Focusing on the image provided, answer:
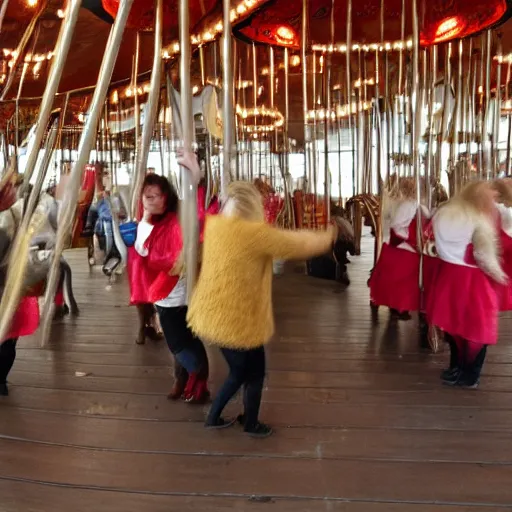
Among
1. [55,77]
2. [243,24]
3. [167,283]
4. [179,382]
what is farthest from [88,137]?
[243,24]

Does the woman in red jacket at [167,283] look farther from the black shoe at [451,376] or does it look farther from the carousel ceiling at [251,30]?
the black shoe at [451,376]

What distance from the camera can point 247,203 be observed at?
178cm

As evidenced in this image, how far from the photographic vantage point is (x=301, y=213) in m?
4.28

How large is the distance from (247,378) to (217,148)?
955 millimetres

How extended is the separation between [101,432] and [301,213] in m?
2.53

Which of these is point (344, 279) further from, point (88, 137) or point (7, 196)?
point (88, 137)

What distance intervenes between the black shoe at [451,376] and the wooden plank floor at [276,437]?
72 mm

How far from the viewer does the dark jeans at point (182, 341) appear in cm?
246

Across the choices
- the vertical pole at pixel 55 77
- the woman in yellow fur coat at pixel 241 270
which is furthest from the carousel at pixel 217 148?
the woman in yellow fur coat at pixel 241 270

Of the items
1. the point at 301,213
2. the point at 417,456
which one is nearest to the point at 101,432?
the point at 417,456

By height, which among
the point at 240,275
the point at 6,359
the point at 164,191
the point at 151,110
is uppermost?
the point at 151,110

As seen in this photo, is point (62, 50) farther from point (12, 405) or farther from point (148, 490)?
point (12, 405)

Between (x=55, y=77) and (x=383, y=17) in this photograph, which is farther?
(x=383, y=17)

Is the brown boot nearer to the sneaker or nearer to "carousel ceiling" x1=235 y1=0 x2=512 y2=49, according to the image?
the sneaker
